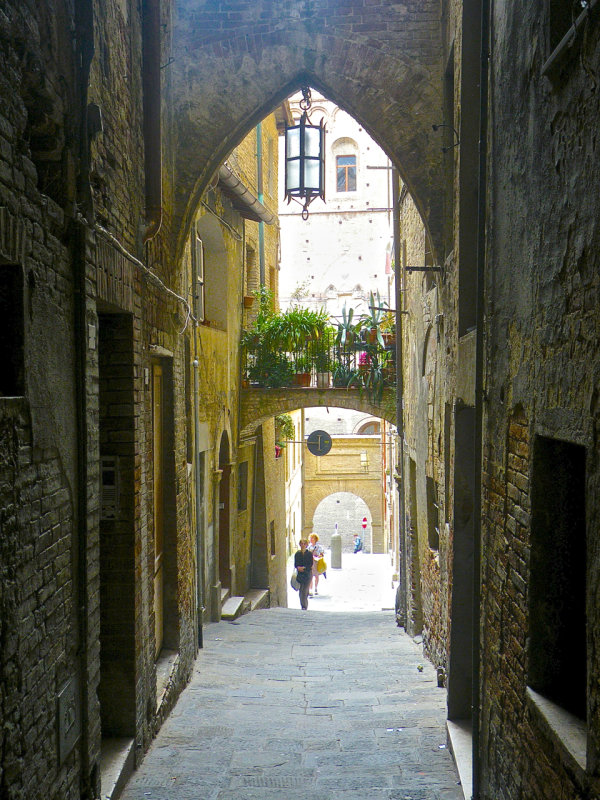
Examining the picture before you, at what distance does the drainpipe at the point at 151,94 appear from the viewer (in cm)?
640

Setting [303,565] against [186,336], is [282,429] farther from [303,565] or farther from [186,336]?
[186,336]

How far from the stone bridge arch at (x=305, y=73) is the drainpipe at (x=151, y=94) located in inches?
56.6

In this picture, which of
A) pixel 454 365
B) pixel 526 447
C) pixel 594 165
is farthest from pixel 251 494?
pixel 594 165

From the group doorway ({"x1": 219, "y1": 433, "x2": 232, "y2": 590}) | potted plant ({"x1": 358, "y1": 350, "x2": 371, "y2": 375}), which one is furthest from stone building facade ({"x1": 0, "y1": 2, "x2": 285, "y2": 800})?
potted plant ({"x1": 358, "y1": 350, "x2": 371, "y2": 375})

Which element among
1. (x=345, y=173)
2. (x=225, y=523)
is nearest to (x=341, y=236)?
(x=345, y=173)

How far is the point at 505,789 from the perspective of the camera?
13.5 ft

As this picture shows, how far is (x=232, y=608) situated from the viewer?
12.6 meters

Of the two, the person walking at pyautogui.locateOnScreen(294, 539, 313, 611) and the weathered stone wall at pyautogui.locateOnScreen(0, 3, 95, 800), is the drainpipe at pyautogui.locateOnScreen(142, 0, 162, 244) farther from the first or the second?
the person walking at pyautogui.locateOnScreen(294, 539, 313, 611)

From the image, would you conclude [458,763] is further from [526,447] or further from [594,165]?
[594,165]

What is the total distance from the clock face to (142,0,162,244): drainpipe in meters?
11.6

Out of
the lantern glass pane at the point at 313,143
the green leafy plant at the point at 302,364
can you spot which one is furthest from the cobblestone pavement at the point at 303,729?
the lantern glass pane at the point at 313,143

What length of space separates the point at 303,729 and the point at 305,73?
5.69 m

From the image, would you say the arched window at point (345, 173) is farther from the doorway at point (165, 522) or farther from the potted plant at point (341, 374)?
the doorway at point (165, 522)

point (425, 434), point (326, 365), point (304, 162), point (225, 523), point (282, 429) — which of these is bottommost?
point (225, 523)
